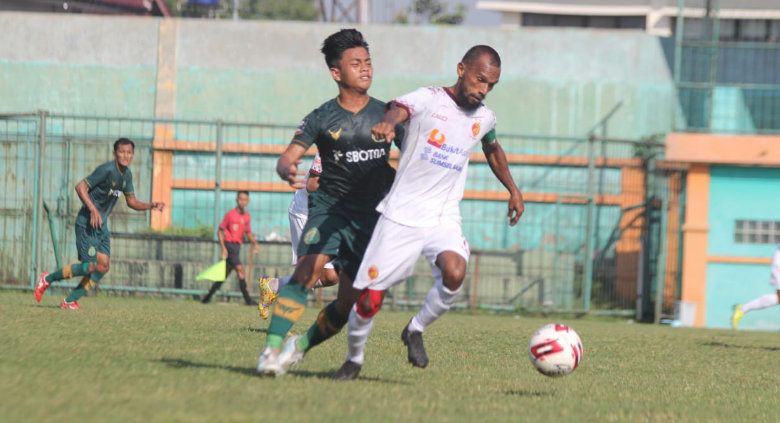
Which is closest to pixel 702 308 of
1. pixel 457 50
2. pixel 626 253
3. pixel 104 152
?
pixel 626 253

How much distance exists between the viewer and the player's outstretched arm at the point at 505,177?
9.55 m

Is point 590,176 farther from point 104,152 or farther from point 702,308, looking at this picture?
point 104,152

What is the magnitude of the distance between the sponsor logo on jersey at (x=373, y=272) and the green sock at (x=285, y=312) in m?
0.43

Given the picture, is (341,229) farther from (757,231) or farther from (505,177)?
(757,231)

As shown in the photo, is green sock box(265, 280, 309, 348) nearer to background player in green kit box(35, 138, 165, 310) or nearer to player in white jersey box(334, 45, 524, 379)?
player in white jersey box(334, 45, 524, 379)

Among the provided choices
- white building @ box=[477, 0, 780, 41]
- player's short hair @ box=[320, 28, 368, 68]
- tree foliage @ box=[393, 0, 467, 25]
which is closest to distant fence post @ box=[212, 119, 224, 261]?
player's short hair @ box=[320, 28, 368, 68]

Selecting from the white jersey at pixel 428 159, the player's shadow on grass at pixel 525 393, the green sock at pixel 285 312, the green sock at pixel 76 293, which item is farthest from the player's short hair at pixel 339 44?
the green sock at pixel 76 293

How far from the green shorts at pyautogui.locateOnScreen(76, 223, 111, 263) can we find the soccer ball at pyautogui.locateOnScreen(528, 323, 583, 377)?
8.46 metres

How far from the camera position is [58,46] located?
31.1 m

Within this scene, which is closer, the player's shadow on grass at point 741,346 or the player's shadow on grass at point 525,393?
the player's shadow on grass at point 525,393

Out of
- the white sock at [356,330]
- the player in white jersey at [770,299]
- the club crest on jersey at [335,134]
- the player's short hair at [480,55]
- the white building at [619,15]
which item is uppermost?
the white building at [619,15]

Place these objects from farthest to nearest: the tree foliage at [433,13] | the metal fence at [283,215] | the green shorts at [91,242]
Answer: the tree foliage at [433,13], the metal fence at [283,215], the green shorts at [91,242]

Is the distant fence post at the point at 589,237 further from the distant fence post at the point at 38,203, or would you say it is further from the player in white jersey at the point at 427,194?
the player in white jersey at the point at 427,194

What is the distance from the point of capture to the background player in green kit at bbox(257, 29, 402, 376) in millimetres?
8688
